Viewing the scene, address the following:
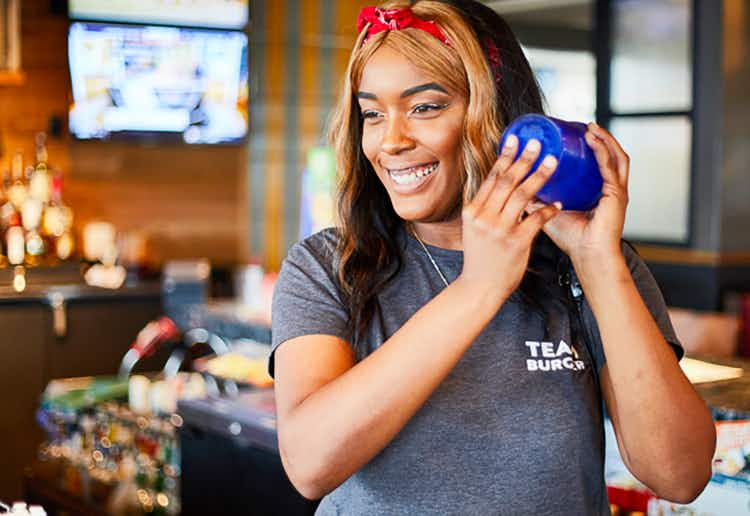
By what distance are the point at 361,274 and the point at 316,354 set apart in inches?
5.3

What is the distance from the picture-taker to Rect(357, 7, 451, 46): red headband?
1.50 metres

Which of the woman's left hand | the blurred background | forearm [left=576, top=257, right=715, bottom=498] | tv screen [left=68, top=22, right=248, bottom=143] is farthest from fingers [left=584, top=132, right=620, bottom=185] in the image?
tv screen [left=68, top=22, right=248, bottom=143]

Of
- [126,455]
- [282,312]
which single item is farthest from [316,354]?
[126,455]

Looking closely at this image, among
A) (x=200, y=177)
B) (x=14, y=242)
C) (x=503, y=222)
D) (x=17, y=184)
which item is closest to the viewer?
(x=503, y=222)

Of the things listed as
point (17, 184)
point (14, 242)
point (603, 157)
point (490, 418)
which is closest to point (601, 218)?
point (603, 157)

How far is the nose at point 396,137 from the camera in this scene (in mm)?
1465

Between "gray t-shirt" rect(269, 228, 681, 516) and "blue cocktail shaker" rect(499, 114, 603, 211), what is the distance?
19cm

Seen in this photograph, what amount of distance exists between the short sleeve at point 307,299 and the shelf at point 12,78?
4585 millimetres

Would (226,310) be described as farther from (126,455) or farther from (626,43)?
(626,43)

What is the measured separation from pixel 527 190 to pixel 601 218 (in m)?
0.16

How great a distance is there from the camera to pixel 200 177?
261 inches

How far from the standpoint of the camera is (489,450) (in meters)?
1.42

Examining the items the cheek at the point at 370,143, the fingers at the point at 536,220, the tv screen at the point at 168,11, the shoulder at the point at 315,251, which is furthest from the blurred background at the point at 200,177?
the fingers at the point at 536,220

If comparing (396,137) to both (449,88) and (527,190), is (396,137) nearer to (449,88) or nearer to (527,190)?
(449,88)
